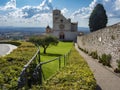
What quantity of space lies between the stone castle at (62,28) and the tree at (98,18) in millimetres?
14676

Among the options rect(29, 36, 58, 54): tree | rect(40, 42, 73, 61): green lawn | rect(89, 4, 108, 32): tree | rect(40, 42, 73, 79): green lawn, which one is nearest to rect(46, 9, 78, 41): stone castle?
rect(89, 4, 108, 32): tree

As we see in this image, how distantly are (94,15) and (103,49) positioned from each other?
149ft

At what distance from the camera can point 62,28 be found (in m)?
78.5

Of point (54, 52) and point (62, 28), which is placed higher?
point (62, 28)

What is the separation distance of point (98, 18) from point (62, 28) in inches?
703

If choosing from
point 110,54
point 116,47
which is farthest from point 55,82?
point 110,54

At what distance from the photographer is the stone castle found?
256 ft

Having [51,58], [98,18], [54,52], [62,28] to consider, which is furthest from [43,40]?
[62,28]

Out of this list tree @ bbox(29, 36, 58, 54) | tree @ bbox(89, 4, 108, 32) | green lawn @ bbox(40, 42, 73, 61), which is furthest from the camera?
tree @ bbox(89, 4, 108, 32)

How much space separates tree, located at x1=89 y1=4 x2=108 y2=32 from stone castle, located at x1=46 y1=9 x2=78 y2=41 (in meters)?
14.7

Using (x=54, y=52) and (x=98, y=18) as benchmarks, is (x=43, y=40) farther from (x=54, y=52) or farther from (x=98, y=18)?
(x=98, y=18)

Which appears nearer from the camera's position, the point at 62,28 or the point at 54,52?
the point at 54,52

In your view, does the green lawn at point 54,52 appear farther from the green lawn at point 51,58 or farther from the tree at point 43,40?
the tree at point 43,40

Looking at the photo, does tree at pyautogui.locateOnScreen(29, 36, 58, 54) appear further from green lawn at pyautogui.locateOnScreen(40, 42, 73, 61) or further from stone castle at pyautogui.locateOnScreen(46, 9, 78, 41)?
stone castle at pyautogui.locateOnScreen(46, 9, 78, 41)
